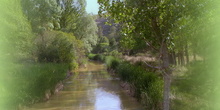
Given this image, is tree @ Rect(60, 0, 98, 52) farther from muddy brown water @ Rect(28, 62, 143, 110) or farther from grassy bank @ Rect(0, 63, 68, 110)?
grassy bank @ Rect(0, 63, 68, 110)

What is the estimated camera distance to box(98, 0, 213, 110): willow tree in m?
3.54

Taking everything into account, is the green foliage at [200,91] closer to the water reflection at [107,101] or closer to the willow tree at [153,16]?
the willow tree at [153,16]

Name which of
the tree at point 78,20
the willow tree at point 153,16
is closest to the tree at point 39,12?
the tree at point 78,20

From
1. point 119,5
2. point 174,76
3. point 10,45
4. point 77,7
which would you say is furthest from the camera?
point 77,7

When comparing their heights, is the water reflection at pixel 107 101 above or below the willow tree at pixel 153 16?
below

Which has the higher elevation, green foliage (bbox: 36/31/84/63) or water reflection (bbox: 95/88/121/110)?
green foliage (bbox: 36/31/84/63)

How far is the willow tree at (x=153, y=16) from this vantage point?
11.6 feet

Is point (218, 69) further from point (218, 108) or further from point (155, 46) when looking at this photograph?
point (155, 46)

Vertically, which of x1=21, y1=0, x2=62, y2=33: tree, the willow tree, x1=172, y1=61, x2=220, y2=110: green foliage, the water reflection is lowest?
the water reflection

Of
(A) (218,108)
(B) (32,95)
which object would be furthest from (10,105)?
(A) (218,108)

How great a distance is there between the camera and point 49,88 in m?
9.22

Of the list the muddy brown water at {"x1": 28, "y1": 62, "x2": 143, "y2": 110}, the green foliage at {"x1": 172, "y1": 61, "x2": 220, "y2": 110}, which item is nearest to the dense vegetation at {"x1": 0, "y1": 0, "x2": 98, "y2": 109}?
the muddy brown water at {"x1": 28, "y1": 62, "x2": 143, "y2": 110}

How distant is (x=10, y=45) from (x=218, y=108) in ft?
38.9

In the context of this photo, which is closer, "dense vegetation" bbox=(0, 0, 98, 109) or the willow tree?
the willow tree
